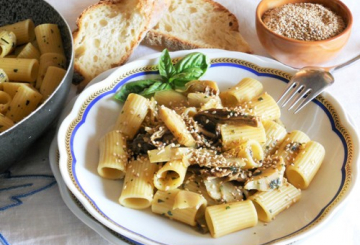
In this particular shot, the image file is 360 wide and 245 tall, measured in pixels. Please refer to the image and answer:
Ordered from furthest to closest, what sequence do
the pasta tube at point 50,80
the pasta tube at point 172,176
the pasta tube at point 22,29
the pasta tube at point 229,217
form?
the pasta tube at point 22,29 < the pasta tube at point 50,80 < the pasta tube at point 172,176 < the pasta tube at point 229,217

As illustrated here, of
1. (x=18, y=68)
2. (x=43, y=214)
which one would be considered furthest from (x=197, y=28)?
(x=43, y=214)

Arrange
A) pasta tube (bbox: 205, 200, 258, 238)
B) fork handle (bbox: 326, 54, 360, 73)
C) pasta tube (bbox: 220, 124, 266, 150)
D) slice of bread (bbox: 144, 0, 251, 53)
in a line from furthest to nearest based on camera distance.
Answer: slice of bread (bbox: 144, 0, 251, 53), fork handle (bbox: 326, 54, 360, 73), pasta tube (bbox: 220, 124, 266, 150), pasta tube (bbox: 205, 200, 258, 238)

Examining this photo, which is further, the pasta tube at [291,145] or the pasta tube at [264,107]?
the pasta tube at [264,107]

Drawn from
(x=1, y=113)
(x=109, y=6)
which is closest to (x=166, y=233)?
(x=1, y=113)

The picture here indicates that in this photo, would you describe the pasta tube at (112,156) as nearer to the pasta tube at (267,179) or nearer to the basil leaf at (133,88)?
the basil leaf at (133,88)

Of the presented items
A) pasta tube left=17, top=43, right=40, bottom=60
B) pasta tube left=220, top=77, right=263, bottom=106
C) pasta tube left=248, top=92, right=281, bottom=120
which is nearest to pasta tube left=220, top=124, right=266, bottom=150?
pasta tube left=248, top=92, right=281, bottom=120

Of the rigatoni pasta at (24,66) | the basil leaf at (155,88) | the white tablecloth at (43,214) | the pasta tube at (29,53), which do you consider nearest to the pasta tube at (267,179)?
the white tablecloth at (43,214)

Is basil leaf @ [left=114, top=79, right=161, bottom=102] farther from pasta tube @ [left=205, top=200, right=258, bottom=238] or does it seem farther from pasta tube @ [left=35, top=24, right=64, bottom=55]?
pasta tube @ [left=205, top=200, right=258, bottom=238]
